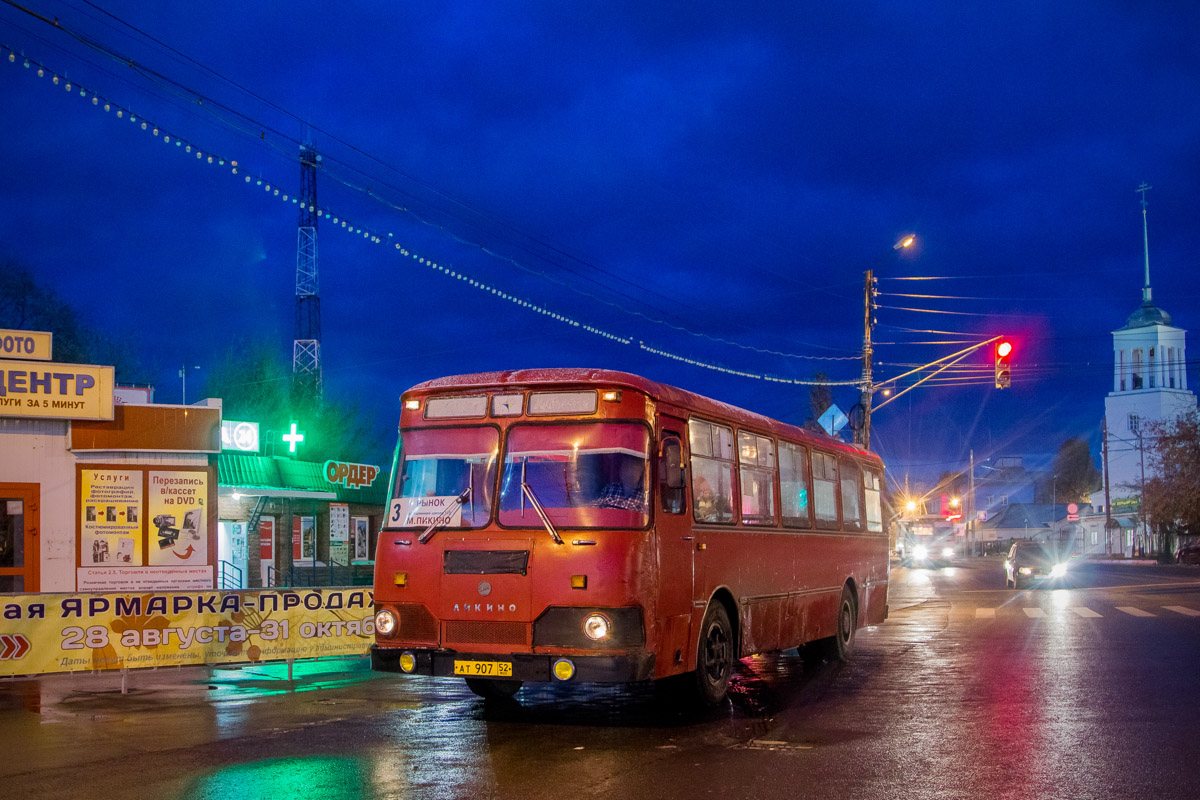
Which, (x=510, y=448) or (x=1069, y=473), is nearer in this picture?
(x=510, y=448)

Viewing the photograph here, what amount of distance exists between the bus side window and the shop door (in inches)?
557

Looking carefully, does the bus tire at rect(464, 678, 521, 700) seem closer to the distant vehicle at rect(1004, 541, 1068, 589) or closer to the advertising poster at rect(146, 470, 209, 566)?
the advertising poster at rect(146, 470, 209, 566)

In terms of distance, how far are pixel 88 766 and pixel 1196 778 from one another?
7853 millimetres

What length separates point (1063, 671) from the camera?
1396 cm

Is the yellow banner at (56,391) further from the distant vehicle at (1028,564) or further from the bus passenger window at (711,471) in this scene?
the distant vehicle at (1028,564)

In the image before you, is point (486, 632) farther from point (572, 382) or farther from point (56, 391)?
point (56, 391)

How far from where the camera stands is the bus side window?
10.2 metres

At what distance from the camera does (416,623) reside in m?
10.4

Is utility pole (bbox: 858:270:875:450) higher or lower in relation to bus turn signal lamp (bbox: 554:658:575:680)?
higher

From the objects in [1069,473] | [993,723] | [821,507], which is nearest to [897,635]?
[821,507]

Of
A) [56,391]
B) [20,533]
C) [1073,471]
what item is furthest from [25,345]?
[1073,471]

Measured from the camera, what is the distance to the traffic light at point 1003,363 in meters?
25.1

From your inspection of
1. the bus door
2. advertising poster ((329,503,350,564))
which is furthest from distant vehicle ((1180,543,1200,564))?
the bus door

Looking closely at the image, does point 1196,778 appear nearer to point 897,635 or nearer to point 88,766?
point 88,766
